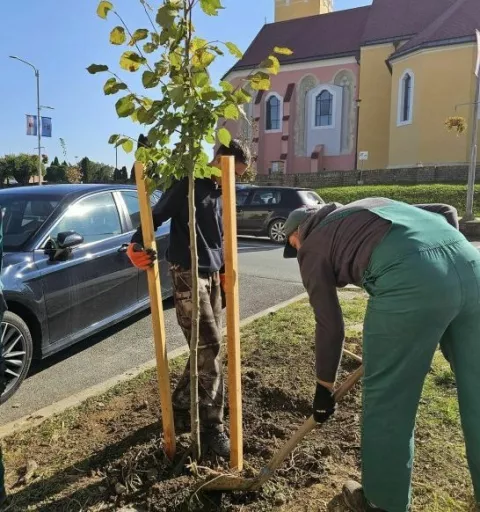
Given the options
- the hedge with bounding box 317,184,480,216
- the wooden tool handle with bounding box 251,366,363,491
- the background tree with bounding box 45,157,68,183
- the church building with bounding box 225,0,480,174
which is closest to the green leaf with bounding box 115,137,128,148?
the wooden tool handle with bounding box 251,366,363,491

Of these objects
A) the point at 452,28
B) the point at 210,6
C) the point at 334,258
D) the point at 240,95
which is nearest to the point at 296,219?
the point at 334,258

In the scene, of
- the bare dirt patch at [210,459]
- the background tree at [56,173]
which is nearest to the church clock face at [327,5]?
the background tree at [56,173]

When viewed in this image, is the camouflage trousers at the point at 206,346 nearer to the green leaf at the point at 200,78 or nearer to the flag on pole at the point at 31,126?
the green leaf at the point at 200,78

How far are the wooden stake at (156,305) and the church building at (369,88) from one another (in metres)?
22.5

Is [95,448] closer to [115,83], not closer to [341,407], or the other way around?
[341,407]

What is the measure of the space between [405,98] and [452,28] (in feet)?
14.1

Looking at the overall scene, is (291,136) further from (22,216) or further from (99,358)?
(99,358)

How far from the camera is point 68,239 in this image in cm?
411

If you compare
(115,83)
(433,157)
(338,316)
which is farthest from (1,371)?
(433,157)

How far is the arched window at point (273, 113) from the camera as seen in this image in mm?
37000

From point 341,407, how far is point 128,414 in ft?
4.69

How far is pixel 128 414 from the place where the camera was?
3283 mm

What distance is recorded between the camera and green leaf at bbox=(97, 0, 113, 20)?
1903 millimetres

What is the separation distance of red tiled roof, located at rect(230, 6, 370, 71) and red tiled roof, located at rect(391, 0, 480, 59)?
5.84 meters
